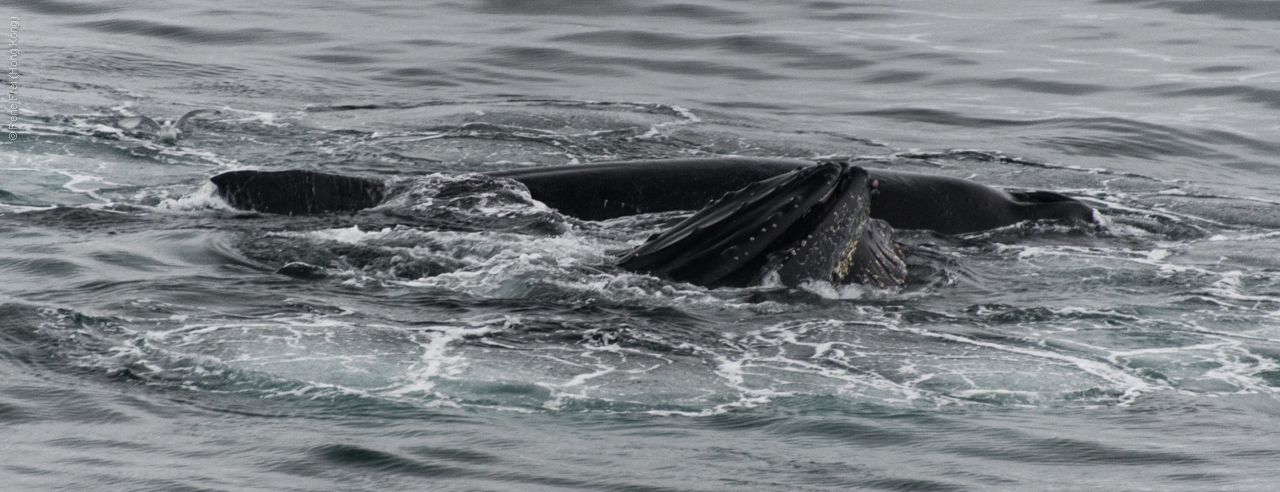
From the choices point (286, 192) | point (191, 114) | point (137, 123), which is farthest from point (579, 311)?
point (191, 114)

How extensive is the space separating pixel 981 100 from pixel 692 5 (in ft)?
24.3

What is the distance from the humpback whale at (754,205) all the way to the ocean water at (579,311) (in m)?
0.17

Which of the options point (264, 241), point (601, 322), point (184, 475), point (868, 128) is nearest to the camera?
point (184, 475)

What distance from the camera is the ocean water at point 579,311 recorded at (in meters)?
5.37

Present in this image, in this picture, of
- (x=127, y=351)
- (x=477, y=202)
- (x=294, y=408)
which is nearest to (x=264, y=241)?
(x=477, y=202)

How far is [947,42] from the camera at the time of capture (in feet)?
71.6

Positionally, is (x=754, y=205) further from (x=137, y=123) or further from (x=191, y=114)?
(x=191, y=114)

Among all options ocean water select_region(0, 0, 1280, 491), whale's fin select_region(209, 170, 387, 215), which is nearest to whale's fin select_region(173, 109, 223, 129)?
ocean water select_region(0, 0, 1280, 491)

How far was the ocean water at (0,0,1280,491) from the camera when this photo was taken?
17.6ft

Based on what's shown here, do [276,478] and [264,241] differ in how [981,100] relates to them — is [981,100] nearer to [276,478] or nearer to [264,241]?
[264,241]

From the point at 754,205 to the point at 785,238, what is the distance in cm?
25

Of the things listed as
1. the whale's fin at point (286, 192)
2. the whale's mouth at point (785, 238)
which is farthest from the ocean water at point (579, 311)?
the whale's fin at point (286, 192)

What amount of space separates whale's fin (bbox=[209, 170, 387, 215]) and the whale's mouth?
262 cm

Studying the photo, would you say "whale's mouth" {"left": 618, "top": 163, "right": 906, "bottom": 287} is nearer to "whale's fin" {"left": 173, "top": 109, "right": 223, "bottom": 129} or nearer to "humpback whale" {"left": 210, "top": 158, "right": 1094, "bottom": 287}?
"humpback whale" {"left": 210, "top": 158, "right": 1094, "bottom": 287}
